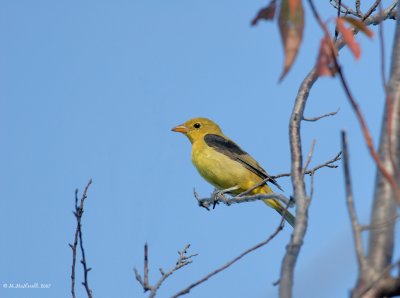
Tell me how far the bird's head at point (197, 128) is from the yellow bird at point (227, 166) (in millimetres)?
285

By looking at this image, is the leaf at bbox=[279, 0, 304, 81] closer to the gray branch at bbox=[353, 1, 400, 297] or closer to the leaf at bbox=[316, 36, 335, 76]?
the leaf at bbox=[316, 36, 335, 76]

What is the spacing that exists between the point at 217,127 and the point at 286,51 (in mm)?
8077

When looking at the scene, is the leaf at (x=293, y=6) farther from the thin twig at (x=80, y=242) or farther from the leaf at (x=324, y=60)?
the thin twig at (x=80, y=242)

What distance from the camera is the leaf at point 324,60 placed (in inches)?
68.0

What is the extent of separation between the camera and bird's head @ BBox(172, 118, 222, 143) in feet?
30.6

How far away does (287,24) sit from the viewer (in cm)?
178

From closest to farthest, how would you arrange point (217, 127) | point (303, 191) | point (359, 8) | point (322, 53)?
point (322, 53) < point (303, 191) < point (359, 8) < point (217, 127)

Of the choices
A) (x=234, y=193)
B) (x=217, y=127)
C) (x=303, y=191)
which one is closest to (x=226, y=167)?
(x=234, y=193)

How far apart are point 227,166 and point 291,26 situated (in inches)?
256

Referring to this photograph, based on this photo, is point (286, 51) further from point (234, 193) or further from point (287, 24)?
point (234, 193)

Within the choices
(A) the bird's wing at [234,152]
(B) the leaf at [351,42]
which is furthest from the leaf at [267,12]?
(A) the bird's wing at [234,152]

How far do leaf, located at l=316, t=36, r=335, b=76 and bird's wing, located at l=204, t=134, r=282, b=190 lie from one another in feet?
21.7

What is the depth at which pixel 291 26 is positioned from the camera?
5.82 ft

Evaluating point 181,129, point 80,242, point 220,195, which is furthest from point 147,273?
point 181,129
